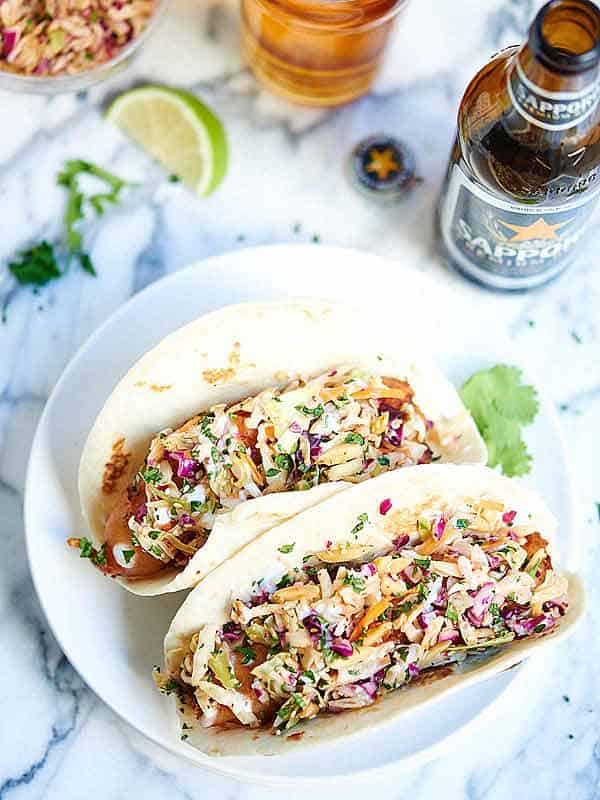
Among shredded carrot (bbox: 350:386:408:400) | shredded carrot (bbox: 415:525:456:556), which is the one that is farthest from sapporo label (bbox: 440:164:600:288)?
shredded carrot (bbox: 415:525:456:556)

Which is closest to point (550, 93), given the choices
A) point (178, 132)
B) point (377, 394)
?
point (377, 394)

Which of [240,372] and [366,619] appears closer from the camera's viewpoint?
[366,619]

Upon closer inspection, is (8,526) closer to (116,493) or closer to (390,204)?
(116,493)

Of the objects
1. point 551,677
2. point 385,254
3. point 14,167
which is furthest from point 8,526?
point 551,677

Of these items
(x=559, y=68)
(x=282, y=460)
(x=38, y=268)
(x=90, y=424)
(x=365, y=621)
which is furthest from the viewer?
(x=38, y=268)

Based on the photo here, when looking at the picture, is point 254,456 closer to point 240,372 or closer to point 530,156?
point 240,372
